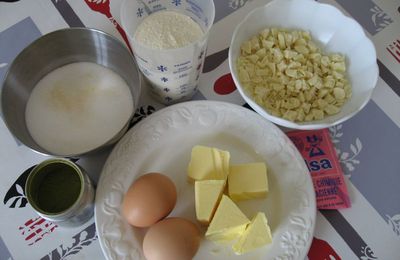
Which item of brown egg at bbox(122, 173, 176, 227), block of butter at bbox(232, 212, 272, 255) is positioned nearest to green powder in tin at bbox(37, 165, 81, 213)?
brown egg at bbox(122, 173, 176, 227)

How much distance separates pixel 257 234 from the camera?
2.51 ft

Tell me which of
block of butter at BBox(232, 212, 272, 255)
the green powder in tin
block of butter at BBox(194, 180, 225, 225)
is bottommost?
block of butter at BBox(232, 212, 272, 255)

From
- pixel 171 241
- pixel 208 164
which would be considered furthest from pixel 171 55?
pixel 171 241

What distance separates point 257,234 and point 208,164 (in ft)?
0.55

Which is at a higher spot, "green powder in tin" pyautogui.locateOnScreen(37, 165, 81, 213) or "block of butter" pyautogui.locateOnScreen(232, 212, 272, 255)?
"green powder in tin" pyautogui.locateOnScreen(37, 165, 81, 213)

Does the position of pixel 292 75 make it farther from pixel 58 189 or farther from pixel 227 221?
pixel 58 189

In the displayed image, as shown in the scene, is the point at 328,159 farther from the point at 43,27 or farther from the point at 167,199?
the point at 43,27

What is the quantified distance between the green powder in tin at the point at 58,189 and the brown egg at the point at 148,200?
104mm

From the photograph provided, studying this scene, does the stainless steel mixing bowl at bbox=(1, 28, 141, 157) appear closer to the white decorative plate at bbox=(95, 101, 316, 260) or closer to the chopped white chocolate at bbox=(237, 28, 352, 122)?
the white decorative plate at bbox=(95, 101, 316, 260)

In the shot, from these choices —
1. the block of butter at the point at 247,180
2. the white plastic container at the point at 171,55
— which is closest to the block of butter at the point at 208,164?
the block of butter at the point at 247,180

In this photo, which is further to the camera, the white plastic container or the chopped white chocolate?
the chopped white chocolate

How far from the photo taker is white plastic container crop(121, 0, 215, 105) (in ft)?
2.51

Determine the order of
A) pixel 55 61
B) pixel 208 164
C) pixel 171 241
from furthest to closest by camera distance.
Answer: pixel 55 61, pixel 208 164, pixel 171 241

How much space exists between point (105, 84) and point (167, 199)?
33cm
